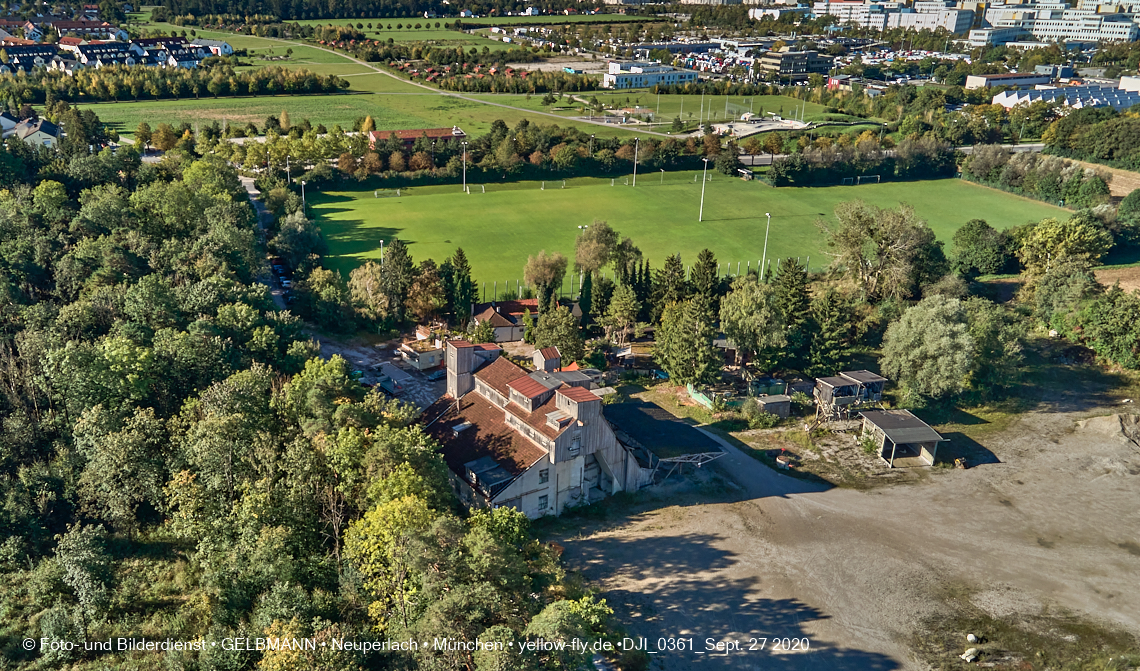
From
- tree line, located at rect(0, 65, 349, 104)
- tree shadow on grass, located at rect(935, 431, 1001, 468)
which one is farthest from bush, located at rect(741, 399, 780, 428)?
tree line, located at rect(0, 65, 349, 104)

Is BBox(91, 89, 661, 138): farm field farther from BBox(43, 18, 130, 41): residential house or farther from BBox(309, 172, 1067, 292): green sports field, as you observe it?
BBox(43, 18, 130, 41): residential house

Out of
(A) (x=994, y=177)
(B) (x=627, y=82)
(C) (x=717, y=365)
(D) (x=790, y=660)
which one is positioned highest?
(B) (x=627, y=82)

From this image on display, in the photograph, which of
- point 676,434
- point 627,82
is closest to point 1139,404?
point 676,434

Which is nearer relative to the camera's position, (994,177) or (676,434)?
(676,434)

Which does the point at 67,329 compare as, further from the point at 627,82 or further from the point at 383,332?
the point at 627,82

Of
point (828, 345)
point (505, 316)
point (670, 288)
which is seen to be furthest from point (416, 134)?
point (828, 345)

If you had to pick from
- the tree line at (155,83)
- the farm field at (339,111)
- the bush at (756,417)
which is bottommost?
the bush at (756,417)

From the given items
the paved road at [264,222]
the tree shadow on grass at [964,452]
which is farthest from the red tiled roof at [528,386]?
the paved road at [264,222]

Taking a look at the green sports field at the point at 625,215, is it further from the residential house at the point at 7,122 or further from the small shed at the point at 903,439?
the residential house at the point at 7,122
